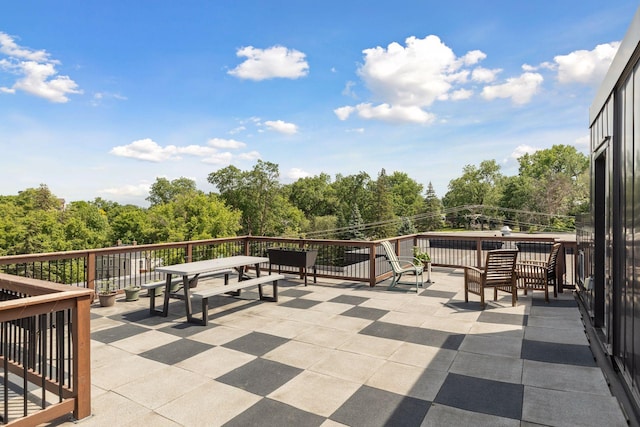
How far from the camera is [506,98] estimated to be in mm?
24688

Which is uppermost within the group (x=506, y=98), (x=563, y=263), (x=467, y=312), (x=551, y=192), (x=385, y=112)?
(x=385, y=112)

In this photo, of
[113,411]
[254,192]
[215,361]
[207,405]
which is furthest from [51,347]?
[254,192]

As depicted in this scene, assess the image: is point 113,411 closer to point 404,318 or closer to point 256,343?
point 256,343

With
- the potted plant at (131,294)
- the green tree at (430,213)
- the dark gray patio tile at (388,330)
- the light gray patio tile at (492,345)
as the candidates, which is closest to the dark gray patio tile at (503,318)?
the light gray patio tile at (492,345)

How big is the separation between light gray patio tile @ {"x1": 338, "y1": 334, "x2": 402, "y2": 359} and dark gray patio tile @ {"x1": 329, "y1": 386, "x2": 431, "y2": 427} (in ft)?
2.74

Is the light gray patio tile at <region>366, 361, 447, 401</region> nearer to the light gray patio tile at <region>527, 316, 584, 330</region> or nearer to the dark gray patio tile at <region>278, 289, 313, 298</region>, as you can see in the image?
the light gray patio tile at <region>527, 316, 584, 330</region>

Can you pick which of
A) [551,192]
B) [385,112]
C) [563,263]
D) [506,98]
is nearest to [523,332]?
[563,263]

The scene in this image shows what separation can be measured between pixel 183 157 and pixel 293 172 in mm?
22653

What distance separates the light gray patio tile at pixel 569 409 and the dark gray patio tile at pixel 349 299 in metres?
3.29

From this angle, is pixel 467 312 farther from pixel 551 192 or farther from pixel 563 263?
pixel 551 192

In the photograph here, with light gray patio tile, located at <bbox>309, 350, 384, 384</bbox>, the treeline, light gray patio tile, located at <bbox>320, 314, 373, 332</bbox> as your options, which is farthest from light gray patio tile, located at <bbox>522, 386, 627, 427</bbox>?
the treeline

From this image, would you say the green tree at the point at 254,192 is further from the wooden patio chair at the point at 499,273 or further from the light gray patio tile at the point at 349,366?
the light gray patio tile at the point at 349,366

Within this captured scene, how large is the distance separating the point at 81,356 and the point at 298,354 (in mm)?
1937

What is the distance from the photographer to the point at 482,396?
270cm
